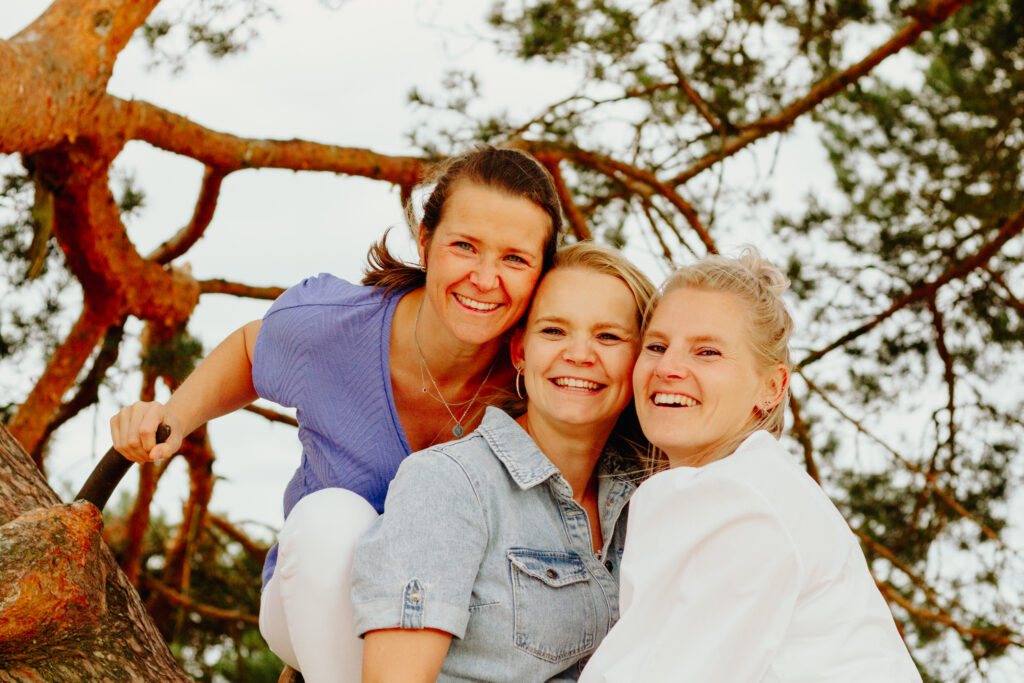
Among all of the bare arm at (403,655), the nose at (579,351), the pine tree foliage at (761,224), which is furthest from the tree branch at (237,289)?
the bare arm at (403,655)

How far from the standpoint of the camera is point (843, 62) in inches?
196

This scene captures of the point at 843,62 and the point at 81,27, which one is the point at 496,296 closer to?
the point at 81,27

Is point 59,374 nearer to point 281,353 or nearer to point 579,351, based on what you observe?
point 281,353

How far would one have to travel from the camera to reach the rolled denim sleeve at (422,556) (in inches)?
65.2

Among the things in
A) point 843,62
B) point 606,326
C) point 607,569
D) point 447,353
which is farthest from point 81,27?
point 843,62

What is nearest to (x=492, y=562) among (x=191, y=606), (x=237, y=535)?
(x=191, y=606)

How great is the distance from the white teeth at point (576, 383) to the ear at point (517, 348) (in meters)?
0.23

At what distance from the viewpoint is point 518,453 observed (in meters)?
1.94

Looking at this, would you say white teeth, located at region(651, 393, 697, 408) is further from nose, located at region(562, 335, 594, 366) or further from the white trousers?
the white trousers

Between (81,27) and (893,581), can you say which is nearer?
(81,27)

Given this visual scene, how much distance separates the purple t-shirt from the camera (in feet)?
7.25

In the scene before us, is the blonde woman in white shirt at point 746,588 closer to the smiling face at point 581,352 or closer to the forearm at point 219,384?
the smiling face at point 581,352

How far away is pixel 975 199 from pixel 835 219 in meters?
0.66

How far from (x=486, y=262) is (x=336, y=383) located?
43 centimetres
